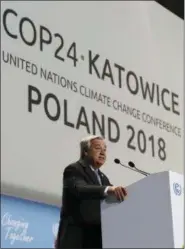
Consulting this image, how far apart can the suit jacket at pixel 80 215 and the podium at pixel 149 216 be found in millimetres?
37

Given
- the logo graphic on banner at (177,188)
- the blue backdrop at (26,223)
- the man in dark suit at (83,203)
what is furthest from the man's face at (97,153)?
the blue backdrop at (26,223)

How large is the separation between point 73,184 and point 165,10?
3826 millimetres

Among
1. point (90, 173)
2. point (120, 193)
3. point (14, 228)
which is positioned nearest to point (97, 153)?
point (90, 173)

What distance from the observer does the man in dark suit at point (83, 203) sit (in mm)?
1621

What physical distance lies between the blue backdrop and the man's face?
1.99 meters

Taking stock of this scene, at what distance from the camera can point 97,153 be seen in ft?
5.73

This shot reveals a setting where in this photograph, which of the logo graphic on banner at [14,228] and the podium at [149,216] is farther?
the logo graphic on banner at [14,228]

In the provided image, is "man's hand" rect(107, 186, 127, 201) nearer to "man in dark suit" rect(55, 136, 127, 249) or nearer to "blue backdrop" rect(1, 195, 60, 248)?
"man in dark suit" rect(55, 136, 127, 249)

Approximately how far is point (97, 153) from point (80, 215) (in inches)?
8.0

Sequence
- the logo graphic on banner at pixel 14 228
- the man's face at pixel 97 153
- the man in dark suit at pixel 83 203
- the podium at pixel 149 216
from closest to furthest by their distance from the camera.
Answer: the podium at pixel 149 216, the man in dark suit at pixel 83 203, the man's face at pixel 97 153, the logo graphic on banner at pixel 14 228

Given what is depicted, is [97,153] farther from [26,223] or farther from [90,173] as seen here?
[26,223]

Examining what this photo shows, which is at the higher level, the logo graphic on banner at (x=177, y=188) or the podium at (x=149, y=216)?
the logo graphic on banner at (x=177, y=188)

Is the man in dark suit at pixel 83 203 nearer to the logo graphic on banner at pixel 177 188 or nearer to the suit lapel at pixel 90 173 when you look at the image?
the suit lapel at pixel 90 173

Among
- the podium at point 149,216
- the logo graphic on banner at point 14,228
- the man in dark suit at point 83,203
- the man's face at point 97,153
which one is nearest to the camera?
the podium at point 149,216
